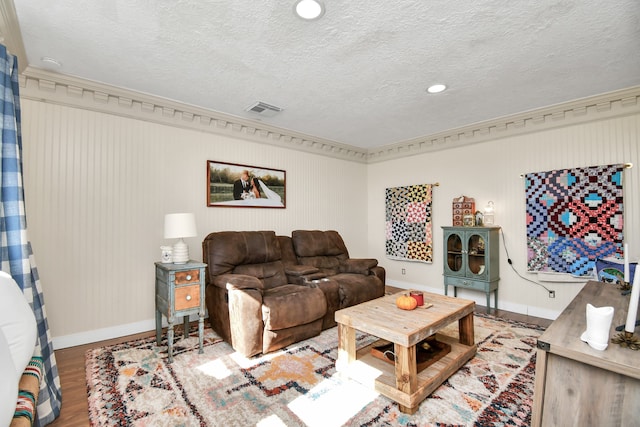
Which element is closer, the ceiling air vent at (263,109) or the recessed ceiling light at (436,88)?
the recessed ceiling light at (436,88)

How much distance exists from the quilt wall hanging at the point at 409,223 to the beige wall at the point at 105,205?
268 centimetres

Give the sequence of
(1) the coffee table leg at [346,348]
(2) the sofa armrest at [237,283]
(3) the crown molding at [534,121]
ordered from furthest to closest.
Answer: (3) the crown molding at [534,121] < (2) the sofa armrest at [237,283] < (1) the coffee table leg at [346,348]

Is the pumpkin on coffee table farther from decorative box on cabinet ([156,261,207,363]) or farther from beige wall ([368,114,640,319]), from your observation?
beige wall ([368,114,640,319])

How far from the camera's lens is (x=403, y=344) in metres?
1.79

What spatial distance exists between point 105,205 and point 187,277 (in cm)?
122

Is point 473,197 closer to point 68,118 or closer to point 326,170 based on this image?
point 326,170

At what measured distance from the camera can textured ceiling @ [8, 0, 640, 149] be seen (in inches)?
70.7

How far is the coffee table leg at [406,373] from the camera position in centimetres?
177

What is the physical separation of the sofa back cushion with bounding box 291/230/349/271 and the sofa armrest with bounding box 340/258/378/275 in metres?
0.14

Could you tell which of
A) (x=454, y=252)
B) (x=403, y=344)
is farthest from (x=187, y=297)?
(x=454, y=252)

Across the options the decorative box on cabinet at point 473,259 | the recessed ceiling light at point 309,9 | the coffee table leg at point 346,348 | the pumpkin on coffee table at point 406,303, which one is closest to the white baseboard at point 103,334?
the coffee table leg at point 346,348

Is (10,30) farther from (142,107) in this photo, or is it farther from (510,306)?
(510,306)

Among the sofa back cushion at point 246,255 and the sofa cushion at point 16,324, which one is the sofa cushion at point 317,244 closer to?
the sofa back cushion at point 246,255

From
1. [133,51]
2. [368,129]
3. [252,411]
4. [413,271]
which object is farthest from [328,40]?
[413,271]
